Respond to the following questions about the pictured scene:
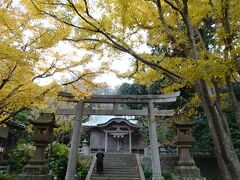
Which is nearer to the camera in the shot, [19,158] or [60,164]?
[60,164]

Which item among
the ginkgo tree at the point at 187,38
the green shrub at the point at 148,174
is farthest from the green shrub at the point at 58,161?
the ginkgo tree at the point at 187,38

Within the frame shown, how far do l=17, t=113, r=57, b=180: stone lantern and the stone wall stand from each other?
1200cm

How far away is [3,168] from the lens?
16594 mm

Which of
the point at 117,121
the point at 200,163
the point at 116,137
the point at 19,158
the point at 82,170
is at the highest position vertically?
the point at 117,121

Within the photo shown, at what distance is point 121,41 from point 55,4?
6.04 feet

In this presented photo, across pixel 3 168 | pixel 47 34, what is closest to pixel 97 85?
pixel 47 34

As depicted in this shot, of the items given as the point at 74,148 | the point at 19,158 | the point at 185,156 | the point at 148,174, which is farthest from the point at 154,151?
the point at 19,158

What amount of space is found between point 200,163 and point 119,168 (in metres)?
8.51

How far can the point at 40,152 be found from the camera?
9922 mm

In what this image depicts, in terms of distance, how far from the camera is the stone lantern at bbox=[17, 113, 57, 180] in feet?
30.4

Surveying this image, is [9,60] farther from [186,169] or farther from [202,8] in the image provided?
[186,169]

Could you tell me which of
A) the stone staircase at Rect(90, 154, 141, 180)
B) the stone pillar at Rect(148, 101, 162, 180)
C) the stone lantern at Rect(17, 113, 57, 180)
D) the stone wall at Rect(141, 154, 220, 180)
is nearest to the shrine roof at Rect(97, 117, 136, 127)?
the stone staircase at Rect(90, 154, 141, 180)

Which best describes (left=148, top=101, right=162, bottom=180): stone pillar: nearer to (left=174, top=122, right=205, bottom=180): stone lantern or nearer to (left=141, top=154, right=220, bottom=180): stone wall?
(left=174, top=122, right=205, bottom=180): stone lantern

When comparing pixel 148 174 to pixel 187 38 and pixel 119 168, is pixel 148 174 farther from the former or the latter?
pixel 187 38
